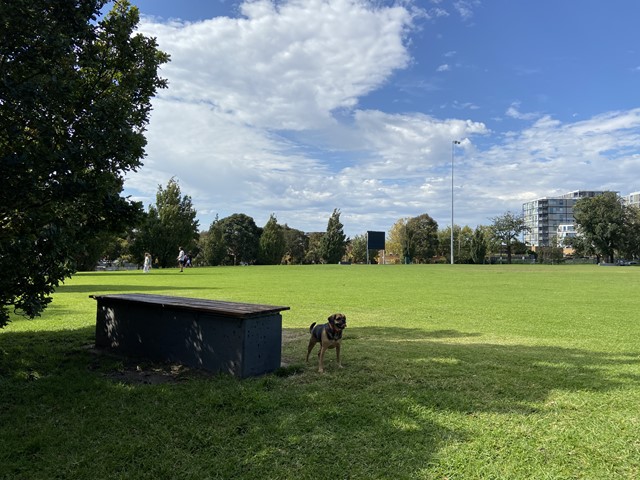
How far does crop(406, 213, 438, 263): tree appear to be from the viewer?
9569 cm

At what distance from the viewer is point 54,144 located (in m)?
4.50

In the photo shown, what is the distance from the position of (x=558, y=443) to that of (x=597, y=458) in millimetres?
302

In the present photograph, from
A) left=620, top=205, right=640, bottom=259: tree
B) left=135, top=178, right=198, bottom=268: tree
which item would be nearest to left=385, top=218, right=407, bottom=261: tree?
left=620, top=205, right=640, bottom=259: tree

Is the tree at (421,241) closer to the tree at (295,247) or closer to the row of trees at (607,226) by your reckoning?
the tree at (295,247)

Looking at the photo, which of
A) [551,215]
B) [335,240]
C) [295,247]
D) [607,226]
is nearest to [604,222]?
[607,226]

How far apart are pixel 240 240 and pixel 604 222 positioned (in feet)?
214

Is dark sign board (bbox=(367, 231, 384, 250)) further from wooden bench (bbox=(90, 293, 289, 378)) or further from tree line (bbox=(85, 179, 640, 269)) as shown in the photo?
wooden bench (bbox=(90, 293, 289, 378))

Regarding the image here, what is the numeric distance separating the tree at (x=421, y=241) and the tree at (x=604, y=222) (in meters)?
27.5

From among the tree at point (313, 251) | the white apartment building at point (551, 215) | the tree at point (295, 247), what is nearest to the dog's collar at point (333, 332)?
the tree at point (313, 251)

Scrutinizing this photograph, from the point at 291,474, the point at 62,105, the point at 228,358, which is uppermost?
the point at 62,105

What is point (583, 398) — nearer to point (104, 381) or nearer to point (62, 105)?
point (104, 381)

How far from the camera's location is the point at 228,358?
5.41m

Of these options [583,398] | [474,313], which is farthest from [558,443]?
[474,313]

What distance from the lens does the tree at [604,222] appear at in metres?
82.1
